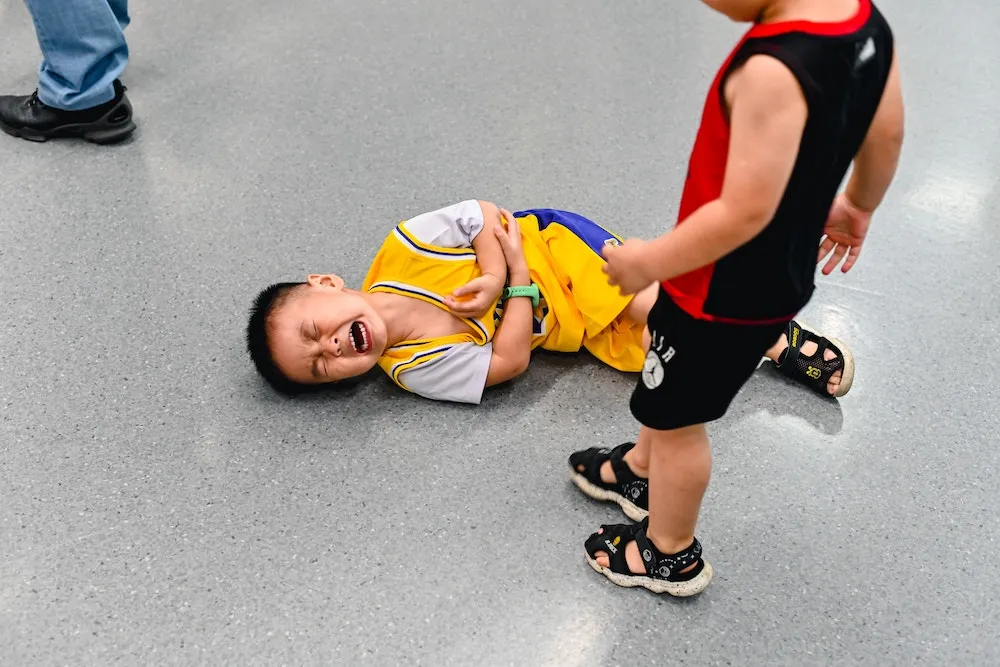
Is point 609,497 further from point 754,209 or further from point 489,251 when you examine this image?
point 754,209

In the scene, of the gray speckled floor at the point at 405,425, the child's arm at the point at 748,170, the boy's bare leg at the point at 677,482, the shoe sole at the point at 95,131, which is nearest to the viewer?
the child's arm at the point at 748,170

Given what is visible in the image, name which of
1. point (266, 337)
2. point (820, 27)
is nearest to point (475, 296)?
point (266, 337)

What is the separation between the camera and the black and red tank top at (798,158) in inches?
26.4

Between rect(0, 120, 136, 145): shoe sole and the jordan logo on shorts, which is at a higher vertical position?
the jordan logo on shorts

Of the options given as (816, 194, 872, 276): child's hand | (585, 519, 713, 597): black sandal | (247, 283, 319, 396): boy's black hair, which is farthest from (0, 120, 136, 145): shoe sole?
(816, 194, 872, 276): child's hand

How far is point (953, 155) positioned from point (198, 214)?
5.04 feet

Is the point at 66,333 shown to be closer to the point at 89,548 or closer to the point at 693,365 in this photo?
the point at 89,548

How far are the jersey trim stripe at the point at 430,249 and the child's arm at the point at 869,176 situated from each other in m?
0.52

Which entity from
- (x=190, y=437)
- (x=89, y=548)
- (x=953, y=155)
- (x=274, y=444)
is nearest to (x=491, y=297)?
Result: (x=274, y=444)

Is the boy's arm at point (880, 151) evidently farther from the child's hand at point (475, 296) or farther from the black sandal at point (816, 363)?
the child's hand at point (475, 296)

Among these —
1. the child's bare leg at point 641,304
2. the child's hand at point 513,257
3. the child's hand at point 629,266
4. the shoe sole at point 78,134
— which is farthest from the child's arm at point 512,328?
the shoe sole at point 78,134

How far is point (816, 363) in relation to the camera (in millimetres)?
1309

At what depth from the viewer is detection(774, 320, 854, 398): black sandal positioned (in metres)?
1.29

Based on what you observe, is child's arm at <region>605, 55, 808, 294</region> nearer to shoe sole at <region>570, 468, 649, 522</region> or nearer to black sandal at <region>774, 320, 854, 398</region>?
shoe sole at <region>570, 468, 649, 522</region>
